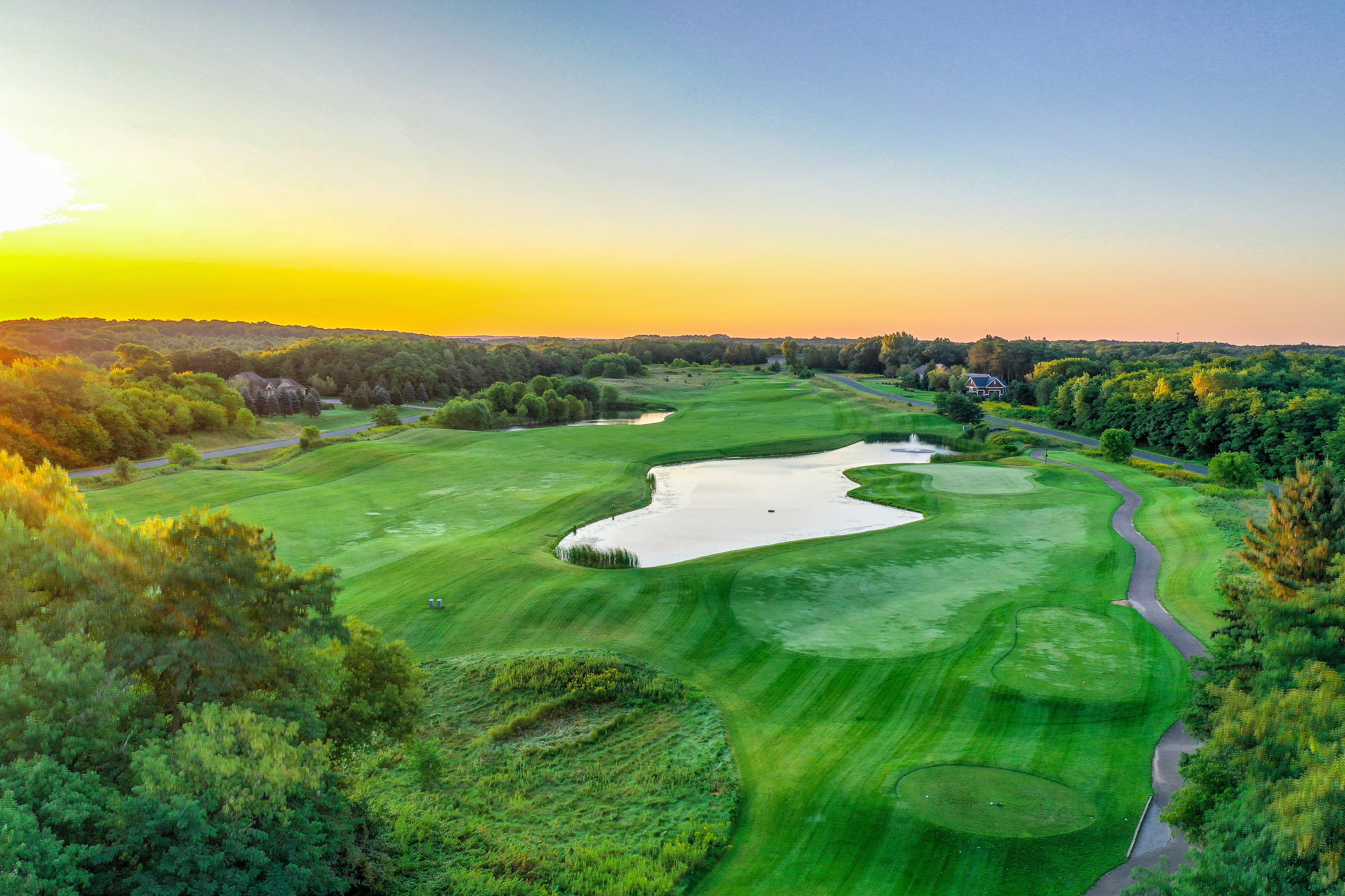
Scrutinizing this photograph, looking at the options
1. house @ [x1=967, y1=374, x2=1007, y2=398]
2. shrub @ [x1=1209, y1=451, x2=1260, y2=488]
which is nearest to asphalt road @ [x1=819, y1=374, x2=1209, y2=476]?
shrub @ [x1=1209, y1=451, x2=1260, y2=488]

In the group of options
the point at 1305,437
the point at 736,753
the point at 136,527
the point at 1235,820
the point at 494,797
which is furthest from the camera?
the point at 1305,437

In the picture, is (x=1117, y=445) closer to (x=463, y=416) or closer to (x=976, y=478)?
(x=976, y=478)

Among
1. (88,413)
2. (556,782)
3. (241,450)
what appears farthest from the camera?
(241,450)

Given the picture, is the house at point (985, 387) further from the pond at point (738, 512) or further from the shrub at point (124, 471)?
the shrub at point (124, 471)

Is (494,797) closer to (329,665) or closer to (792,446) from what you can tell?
(329,665)

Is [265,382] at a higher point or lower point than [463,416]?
higher

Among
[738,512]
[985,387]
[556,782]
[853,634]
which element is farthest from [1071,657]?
[985,387]

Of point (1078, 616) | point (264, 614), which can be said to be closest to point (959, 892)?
point (264, 614)
